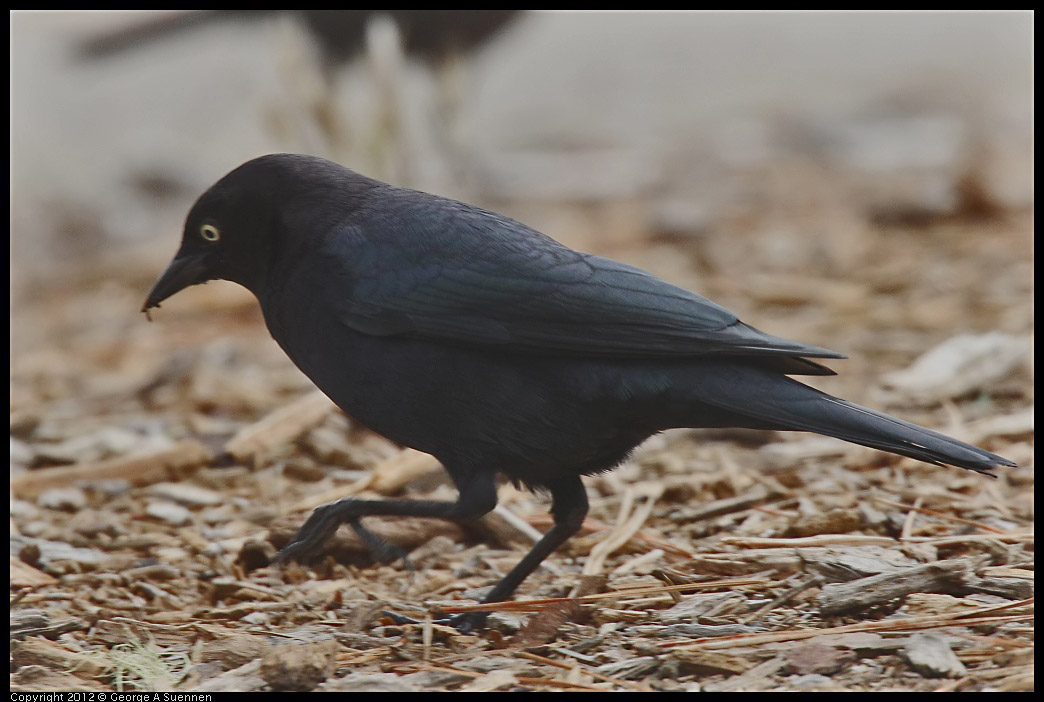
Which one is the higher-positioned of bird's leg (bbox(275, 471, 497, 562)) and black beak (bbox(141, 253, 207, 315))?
black beak (bbox(141, 253, 207, 315))

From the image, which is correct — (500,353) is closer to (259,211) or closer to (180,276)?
(259,211)

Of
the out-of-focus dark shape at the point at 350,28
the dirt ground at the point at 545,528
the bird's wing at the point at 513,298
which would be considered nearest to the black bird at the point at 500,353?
the bird's wing at the point at 513,298

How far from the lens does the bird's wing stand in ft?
11.3

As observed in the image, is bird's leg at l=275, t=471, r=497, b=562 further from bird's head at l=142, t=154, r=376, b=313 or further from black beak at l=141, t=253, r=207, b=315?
black beak at l=141, t=253, r=207, b=315

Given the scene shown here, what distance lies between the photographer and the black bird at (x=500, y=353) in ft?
11.2

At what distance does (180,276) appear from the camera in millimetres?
4055

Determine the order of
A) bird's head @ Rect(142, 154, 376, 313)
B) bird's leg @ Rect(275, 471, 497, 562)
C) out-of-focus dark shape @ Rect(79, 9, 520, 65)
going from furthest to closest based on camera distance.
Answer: out-of-focus dark shape @ Rect(79, 9, 520, 65) < bird's head @ Rect(142, 154, 376, 313) < bird's leg @ Rect(275, 471, 497, 562)

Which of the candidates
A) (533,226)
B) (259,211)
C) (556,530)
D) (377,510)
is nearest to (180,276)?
(259,211)

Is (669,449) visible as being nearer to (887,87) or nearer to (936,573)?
(936,573)

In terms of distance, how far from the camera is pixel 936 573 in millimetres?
3344

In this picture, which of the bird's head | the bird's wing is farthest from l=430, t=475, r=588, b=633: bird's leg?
the bird's head

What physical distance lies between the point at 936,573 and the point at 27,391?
4.49m

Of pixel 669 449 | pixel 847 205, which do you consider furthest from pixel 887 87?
pixel 669 449

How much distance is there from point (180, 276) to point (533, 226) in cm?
486
